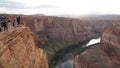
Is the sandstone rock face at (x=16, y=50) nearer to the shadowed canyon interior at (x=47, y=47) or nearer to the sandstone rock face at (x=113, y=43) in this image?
the shadowed canyon interior at (x=47, y=47)

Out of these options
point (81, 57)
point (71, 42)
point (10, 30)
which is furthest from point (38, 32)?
point (10, 30)

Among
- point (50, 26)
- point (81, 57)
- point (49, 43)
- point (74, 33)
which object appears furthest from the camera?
point (74, 33)

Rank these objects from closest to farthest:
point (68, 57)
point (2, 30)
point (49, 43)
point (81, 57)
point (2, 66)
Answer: point (2, 66) < point (2, 30) < point (81, 57) < point (68, 57) < point (49, 43)

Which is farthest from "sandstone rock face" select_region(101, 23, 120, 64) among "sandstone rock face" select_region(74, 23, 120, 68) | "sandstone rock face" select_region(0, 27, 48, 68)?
"sandstone rock face" select_region(0, 27, 48, 68)

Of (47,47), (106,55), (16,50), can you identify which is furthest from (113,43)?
(47,47)

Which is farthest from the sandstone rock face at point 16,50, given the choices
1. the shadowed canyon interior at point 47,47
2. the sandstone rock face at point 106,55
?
the sandstone rock face at point 106,55

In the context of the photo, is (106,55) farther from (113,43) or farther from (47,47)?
(47,47)

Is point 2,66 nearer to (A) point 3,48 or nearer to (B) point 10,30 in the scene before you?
(A) point 3,48
